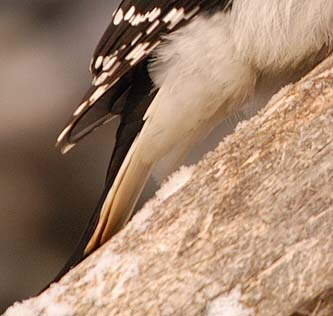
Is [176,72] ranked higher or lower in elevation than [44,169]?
higher

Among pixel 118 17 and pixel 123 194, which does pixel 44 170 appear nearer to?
pixel 123 194

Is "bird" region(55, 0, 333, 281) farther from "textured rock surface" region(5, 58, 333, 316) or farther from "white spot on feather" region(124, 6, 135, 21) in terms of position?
"textured rock surface" region(5, 58, 333, 316)

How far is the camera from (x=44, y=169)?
15.5 ft

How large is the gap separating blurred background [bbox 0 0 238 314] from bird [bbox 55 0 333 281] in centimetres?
160

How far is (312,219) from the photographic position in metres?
2.49

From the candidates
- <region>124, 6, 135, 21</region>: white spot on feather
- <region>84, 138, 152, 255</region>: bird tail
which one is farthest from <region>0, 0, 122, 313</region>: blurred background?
<region>124, 6, 135, 21</region>: white spot on feather

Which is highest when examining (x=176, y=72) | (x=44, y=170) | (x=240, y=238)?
(x=176, y=72)

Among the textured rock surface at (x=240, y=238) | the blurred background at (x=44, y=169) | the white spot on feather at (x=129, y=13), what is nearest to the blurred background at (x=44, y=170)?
the blurred background at (x=44, y=169)

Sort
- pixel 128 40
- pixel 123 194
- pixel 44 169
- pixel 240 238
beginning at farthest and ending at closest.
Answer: pixel 44 169, pixel 123 194, pixel 128 40, pixel 240 238

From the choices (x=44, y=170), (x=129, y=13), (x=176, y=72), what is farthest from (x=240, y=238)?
(x=44, y=170)

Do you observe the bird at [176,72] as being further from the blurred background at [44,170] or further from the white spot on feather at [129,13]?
the blurred background at [44,170]

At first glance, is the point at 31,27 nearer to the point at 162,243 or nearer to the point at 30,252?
the point at 30,252

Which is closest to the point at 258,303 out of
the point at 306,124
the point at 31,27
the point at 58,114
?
the point at 306,124

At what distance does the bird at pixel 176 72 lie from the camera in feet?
9.21
